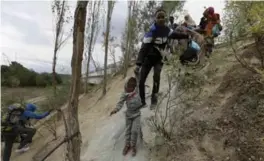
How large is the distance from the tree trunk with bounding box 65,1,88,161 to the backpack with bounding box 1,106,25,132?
2.85m

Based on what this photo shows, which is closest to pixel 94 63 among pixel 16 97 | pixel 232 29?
pixel 16 97

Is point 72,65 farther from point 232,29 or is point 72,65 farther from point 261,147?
point 261,147

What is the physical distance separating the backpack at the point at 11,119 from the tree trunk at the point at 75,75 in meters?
2.85

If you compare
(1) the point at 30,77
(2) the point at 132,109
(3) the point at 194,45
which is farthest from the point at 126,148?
(1) the point at 30,77

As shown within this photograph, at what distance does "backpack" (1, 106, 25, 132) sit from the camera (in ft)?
23.9

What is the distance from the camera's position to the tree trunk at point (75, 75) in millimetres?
4801

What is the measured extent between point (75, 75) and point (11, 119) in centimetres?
318

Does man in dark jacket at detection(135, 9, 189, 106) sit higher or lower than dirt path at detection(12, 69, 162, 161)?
higher

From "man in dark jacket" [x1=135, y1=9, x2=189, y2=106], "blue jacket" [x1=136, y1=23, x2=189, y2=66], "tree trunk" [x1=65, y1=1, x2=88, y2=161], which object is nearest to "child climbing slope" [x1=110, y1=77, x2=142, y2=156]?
"man in dark jacket" [x1=135, y1=9, x2=189, y2=106]

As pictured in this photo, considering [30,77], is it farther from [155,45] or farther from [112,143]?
[155,45]

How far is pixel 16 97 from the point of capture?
1146 cm

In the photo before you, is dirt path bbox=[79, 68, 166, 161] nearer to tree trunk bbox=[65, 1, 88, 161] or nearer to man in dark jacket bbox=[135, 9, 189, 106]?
man in dark jacket bbox=[135, 9, 189, 106]

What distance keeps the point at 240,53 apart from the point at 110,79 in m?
7.82

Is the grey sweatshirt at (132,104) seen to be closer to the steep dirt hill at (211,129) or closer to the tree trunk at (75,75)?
the steep dirt hill at (211,129)
